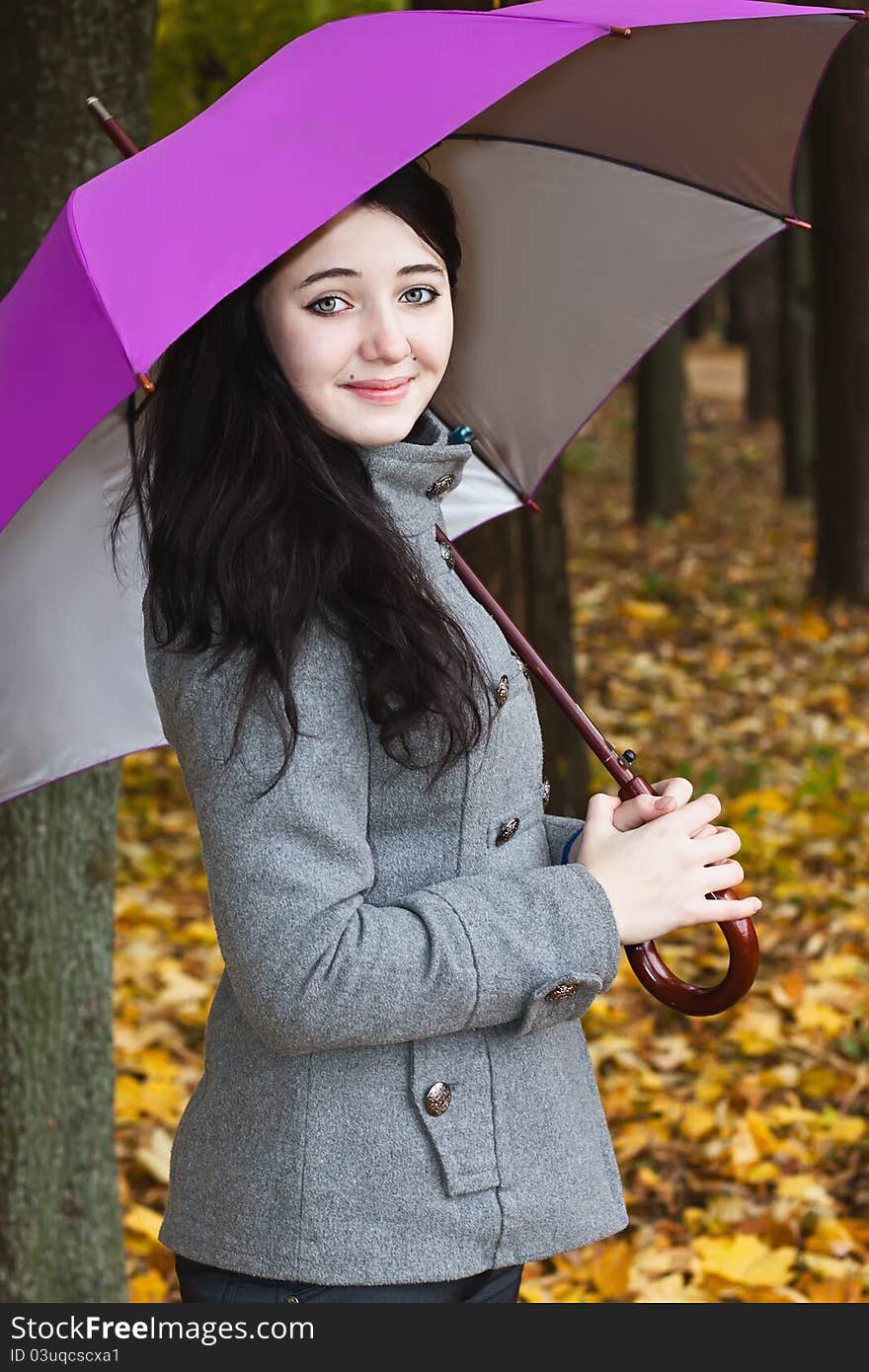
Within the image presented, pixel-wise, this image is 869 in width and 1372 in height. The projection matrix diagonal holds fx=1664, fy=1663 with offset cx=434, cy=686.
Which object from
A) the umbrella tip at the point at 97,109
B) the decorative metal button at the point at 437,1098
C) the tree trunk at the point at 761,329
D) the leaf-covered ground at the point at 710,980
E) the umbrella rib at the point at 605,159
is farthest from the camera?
the tree trunk at the point at 761,329

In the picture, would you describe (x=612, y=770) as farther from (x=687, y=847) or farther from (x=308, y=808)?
(x=308, y=808)

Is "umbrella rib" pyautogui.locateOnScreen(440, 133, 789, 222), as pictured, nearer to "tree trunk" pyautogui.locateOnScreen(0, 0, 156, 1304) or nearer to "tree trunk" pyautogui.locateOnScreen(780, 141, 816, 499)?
"tree trunk" pyautogui.locateOnScreen(0, 0, 156, 1304)

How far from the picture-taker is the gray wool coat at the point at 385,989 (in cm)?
167

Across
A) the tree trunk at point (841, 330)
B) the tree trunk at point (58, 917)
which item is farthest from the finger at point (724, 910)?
the tree trunk at point (841, 330)

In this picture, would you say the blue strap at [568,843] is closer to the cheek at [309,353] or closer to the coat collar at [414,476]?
the coat collar at [414,476]

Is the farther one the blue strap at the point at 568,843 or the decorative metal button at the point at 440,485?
the blue strap at the point at 568,843

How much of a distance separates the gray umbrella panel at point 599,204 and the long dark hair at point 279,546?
22.0 inches

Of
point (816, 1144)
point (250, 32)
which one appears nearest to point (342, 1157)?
point (816, 1144)

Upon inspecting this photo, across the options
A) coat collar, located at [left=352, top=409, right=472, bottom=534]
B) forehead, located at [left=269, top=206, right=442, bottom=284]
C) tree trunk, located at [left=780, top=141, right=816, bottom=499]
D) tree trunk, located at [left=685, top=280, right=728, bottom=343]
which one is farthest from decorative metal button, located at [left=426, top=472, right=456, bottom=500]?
tree trunk, located at [left=685, top=280, right=728, bottom=343]

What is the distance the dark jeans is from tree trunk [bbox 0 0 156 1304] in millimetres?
1267

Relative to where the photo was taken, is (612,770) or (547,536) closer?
(612,770)

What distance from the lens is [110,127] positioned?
2.27 metres

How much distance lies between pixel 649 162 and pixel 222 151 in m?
0.96

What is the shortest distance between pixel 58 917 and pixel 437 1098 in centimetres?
153
